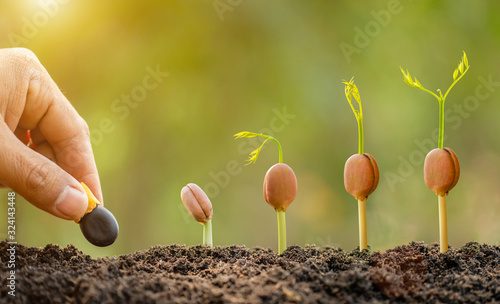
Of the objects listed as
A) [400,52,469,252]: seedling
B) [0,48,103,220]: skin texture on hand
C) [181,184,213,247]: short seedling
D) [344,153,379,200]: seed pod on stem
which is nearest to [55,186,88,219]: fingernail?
[0,48,103,220]: skin texture on hand

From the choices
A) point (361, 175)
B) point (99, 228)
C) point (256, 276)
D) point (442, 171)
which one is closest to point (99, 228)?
point (99, 228)

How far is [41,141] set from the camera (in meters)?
1.29

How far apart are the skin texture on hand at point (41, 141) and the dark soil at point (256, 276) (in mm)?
152

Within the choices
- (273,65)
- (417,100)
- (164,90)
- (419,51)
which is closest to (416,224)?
(417,100)

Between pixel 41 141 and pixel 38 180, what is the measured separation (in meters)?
0.41

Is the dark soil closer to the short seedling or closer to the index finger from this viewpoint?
the short seedling

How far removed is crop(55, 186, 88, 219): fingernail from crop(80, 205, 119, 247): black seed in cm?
3

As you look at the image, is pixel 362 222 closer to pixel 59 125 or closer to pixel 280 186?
pixel 280 186

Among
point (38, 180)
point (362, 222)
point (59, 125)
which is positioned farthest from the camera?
point (59, 125)

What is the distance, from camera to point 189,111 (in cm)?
226

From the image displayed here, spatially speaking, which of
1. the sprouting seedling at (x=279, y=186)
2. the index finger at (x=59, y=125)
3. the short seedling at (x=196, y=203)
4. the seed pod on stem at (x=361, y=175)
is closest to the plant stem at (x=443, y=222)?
the seed pod on stem at (x=361, y=175)

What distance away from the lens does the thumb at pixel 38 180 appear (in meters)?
0.90

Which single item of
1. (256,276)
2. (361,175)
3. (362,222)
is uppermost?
(361,175)

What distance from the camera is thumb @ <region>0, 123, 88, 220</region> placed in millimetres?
900
